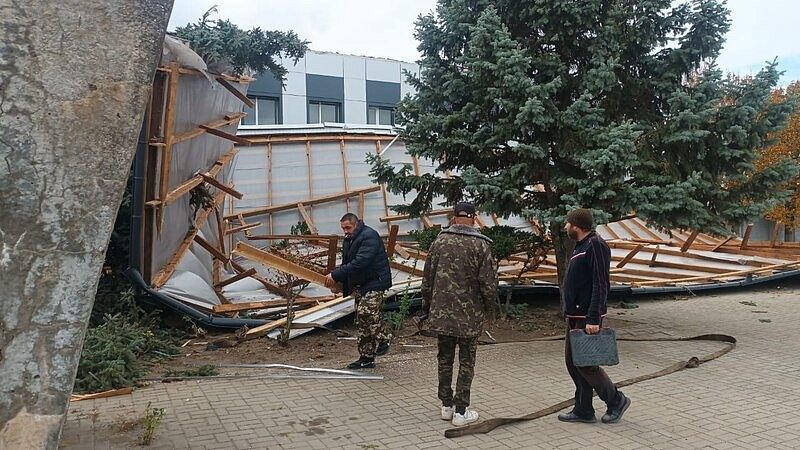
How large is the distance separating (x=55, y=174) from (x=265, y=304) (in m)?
6.75

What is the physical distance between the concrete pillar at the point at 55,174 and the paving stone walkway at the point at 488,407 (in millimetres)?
1906

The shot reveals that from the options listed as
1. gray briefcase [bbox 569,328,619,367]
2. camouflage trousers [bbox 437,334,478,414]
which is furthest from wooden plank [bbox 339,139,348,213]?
gray briefcase [bbox 569,328,619,367]

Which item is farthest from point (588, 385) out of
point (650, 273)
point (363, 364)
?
point (650, 273)

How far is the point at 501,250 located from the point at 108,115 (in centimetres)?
646

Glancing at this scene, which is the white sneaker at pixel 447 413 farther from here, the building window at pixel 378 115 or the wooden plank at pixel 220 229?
the building window at pixel 378 115

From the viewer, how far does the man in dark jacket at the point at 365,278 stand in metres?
6.68

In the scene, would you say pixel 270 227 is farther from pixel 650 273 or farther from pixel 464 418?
pixel 464 418

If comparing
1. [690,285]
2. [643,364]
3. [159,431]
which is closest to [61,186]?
[159,431]

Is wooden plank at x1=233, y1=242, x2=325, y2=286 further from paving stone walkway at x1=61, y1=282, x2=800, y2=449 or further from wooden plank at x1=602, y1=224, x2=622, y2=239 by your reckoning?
wooden plank at x1=602, y1=224, x2=622, y2=239

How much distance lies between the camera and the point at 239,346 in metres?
7.93

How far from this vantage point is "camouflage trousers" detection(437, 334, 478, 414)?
4.98 meters

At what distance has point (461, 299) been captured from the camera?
492cm

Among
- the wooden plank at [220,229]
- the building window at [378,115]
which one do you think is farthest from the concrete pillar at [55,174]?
the building window at [378,115]

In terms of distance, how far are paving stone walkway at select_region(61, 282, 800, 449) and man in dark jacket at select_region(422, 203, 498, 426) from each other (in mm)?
352
